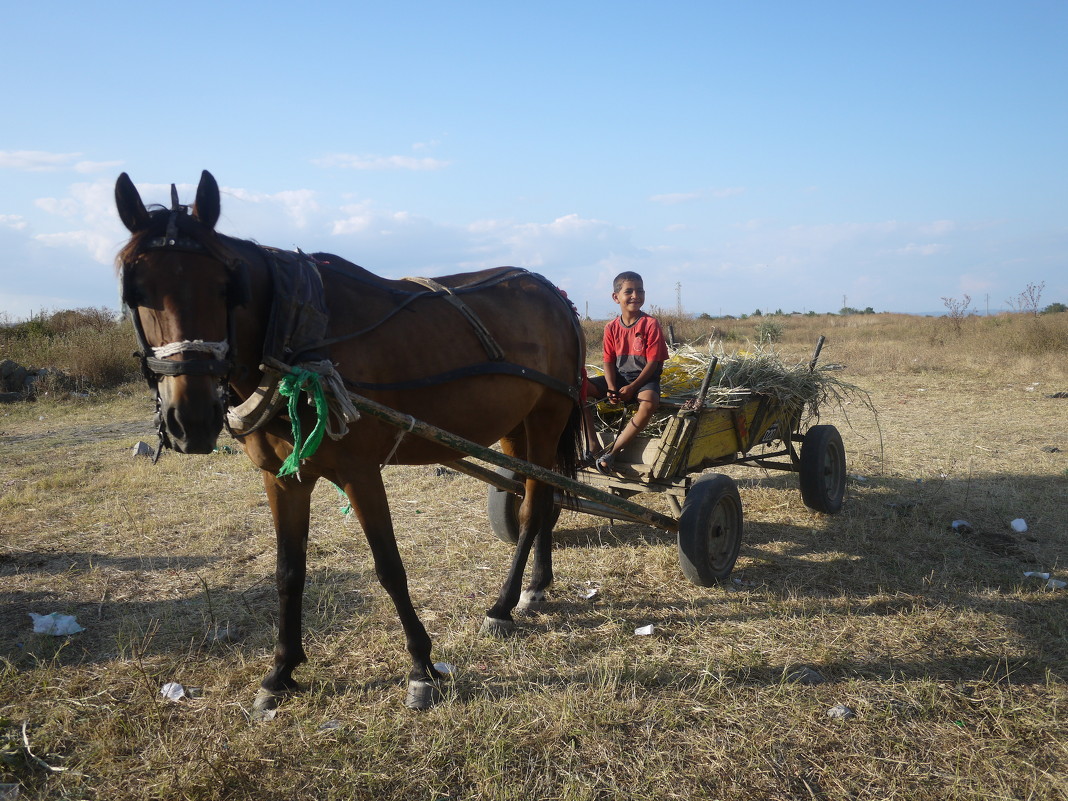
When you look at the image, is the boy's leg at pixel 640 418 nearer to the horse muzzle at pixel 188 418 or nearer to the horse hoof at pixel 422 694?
the horse hoof at pixel 422 694

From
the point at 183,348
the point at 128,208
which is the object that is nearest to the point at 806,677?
the point at 183,348

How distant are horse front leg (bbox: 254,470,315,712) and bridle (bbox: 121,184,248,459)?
2.40 ft

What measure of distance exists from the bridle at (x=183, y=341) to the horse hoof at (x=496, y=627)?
2029 mm

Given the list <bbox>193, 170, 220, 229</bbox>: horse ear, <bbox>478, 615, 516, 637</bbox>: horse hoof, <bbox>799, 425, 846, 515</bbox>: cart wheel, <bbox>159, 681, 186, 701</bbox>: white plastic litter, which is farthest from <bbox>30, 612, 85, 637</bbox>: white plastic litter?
<bbox>799, 425, 846, 515</bbox>: cart wheel

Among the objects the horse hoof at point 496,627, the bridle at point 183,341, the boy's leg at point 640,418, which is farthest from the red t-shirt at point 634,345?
the bridle at point 183,341

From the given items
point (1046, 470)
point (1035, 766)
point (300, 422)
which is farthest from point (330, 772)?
point (1046, 470)

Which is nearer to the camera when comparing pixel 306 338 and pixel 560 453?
pixel 306 338

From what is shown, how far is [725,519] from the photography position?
453 centimetres

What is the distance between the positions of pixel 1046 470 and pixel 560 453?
5.92m

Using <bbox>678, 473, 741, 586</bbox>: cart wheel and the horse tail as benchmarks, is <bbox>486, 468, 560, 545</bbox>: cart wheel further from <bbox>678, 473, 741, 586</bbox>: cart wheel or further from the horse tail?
<bbox>678, 473, 741, 586</bbox>: cart wheel

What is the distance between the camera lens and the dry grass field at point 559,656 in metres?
2.56

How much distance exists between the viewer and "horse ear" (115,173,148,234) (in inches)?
92.7

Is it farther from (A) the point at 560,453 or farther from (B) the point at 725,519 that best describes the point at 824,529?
(A) the point at 560,453

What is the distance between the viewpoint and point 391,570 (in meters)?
3.07
